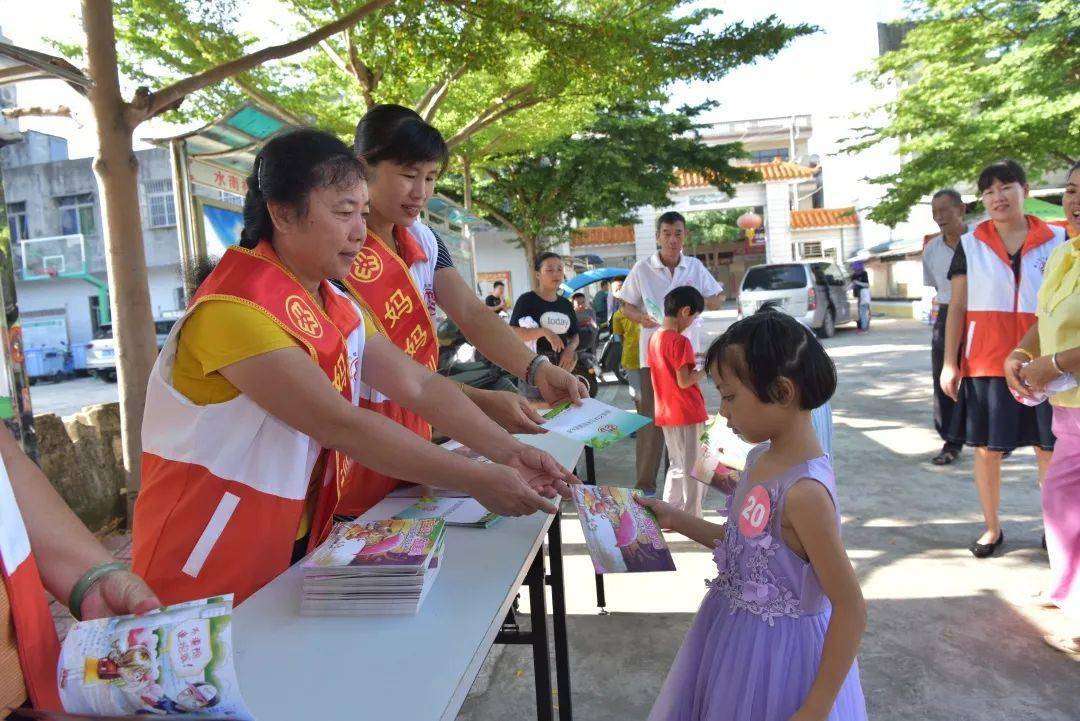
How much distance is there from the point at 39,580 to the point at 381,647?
488 mm

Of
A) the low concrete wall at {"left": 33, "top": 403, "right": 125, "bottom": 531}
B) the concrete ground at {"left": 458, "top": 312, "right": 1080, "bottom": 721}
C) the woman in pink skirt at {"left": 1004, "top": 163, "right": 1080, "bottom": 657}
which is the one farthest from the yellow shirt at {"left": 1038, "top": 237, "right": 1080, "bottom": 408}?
the low concrete wall at {"left": 33, "top": 403, "right": 125, "bottom": 531}

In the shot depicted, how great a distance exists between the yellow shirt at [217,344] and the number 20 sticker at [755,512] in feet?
3.15

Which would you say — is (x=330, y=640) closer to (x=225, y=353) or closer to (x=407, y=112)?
(x=225, y=353)

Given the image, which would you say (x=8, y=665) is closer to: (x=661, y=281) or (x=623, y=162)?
(x=661, y=281)

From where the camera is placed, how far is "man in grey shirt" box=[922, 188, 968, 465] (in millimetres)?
5238

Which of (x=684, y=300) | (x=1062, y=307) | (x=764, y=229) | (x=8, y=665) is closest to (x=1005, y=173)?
(x=1062, y=307)

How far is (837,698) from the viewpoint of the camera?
63.7 inches

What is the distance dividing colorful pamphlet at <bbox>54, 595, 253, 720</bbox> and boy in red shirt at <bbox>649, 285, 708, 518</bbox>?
372 centimetres

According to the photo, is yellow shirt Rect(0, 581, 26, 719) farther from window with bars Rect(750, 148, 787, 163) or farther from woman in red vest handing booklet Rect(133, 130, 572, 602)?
window with bars Rect(750, 148, 787, 163)

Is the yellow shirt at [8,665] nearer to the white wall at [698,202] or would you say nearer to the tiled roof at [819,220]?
the white wall at [698,202]

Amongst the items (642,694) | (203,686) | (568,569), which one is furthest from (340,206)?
(568,569)

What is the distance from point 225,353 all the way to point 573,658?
2174 mm

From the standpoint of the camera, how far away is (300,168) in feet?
5.21

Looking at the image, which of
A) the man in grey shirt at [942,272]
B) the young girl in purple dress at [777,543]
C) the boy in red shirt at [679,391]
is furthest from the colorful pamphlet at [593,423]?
the man in grey shirt at [942,272]
